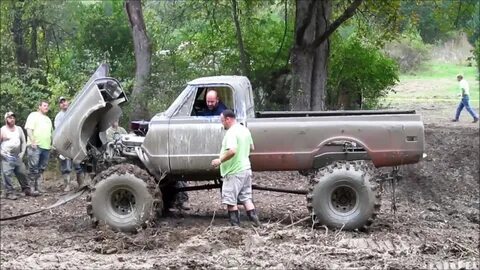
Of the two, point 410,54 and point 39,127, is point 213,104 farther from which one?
point 410,54

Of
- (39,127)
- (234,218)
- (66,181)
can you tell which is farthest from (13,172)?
(234,218)

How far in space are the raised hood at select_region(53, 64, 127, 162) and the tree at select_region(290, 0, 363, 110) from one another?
303 inches

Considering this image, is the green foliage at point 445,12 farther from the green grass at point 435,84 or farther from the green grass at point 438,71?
the green grass at point 438,71

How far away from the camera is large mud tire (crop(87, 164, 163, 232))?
11680 mm

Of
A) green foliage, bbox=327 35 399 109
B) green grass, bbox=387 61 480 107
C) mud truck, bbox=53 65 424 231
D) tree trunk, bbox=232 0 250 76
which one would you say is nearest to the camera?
mud truck, bbox=53 65 424 231

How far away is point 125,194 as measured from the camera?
11898 millimetres

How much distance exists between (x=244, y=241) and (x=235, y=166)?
4.10 ft

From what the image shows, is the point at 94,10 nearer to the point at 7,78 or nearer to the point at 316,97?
the point at 7,78

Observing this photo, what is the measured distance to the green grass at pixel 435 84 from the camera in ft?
120

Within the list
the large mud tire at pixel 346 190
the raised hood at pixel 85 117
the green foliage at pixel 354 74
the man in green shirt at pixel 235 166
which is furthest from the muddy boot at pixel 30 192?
the green foliage at pixel 354 74

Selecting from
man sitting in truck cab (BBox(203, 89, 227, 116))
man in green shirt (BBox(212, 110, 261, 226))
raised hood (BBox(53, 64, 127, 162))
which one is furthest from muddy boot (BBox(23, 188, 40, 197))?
man in green shirt (BBox(212, 110, 261, 226))

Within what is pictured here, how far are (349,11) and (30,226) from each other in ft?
30.1

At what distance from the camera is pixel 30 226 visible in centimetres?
1261

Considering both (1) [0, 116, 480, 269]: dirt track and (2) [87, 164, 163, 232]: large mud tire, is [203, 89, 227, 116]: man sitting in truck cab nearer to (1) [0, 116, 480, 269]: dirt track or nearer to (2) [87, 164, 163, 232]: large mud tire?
(2) [87, 164, 163, 232]: large mud tire
